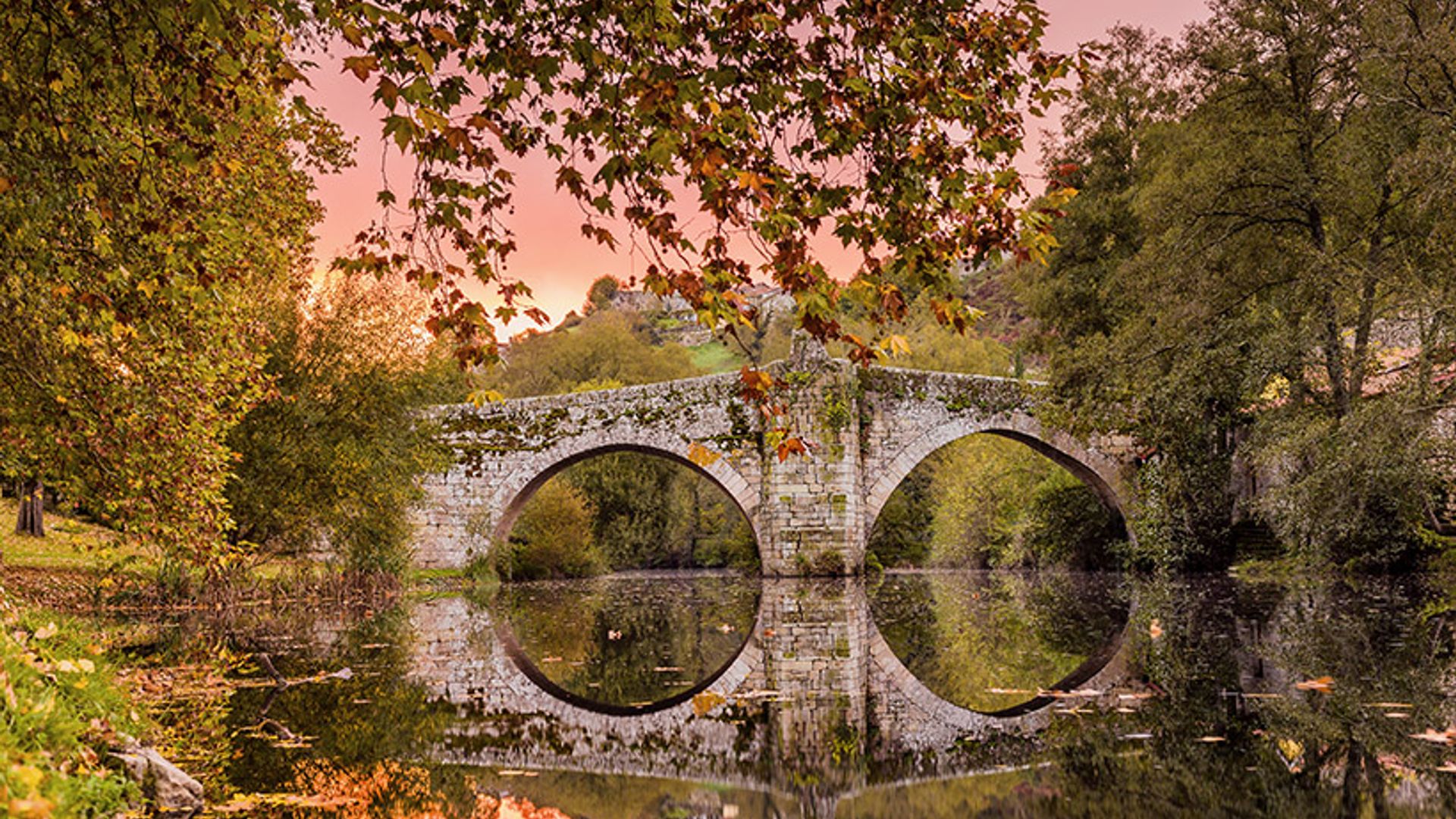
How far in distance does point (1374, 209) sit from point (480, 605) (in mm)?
12192

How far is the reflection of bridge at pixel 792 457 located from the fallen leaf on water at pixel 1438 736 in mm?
13933

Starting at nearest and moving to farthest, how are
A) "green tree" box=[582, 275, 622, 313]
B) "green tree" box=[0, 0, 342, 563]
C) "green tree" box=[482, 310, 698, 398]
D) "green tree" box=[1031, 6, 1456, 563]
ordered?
"green tree" box=[0, 0, 342, 563], "green tree" box=[1031, 6, 1456, 563], "green tree" box=[482, 310, 698, 398], "green tree" box=[582, 275, 622, 313]

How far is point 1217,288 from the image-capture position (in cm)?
1348

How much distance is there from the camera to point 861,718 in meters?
4.58

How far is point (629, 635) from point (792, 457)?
9027 mm

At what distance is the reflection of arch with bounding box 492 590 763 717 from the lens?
16.9 feet

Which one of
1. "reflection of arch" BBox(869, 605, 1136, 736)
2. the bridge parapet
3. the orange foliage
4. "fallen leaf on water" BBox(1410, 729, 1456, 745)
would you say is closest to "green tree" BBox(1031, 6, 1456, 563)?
"reflection of arch" BBox(869, 605, 1136, 736)

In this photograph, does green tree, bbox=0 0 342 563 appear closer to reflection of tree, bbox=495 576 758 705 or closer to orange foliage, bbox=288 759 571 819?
orange foliage, bbox=288 759 571 819

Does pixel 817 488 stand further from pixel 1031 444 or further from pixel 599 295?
pixel 599 295

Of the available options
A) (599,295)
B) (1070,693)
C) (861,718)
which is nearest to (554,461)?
(1070,693)

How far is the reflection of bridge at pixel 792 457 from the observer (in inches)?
718

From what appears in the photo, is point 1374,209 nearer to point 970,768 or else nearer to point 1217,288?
point 1217,288

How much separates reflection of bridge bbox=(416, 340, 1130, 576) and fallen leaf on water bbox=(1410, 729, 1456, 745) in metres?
13.9

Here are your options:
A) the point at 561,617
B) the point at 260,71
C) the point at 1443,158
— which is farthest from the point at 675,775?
the point at 1443,158
